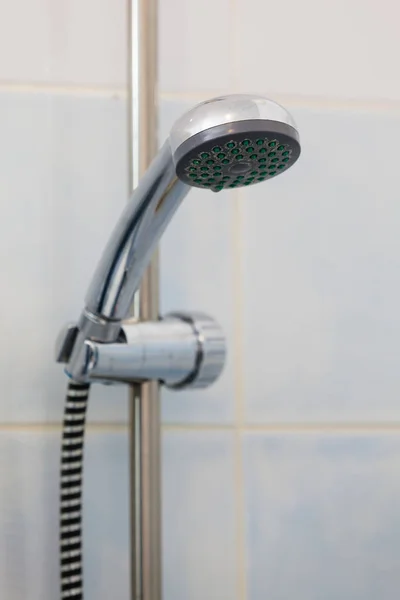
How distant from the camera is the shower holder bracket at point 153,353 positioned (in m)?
0.49

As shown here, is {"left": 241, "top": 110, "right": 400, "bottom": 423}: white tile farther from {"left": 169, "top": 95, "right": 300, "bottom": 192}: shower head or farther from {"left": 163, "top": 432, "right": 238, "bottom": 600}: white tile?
{"left": 169, "top": 95, "right": 300, "bottom": 192}: shower head

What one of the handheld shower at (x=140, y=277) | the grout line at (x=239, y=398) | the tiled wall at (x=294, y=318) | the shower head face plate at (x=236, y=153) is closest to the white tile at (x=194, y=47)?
the tiled wall at (x=294, y=318)

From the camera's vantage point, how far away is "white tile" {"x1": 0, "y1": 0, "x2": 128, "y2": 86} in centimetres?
61

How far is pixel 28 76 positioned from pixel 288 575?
47 centimetres

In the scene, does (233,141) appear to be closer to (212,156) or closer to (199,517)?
(212,156)

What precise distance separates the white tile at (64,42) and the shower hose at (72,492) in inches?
10.6

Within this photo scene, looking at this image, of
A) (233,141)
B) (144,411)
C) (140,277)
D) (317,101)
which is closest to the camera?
(233,141)

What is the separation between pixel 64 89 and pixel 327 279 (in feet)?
0.91

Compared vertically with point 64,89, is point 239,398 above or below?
below

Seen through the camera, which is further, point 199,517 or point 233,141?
point 199,517

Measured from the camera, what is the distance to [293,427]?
62cm

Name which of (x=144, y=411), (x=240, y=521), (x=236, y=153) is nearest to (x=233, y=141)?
(x=236, y=153)

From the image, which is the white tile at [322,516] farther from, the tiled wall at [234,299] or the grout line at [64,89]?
the grout line at [64,89]

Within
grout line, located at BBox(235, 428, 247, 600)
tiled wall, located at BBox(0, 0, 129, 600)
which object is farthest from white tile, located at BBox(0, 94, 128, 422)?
grout line, located at BBox(235, 428, 247, 600)
